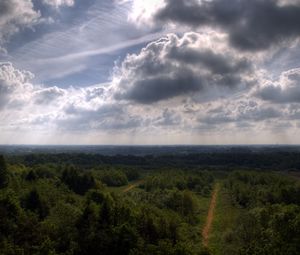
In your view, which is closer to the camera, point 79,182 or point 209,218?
point 209,218

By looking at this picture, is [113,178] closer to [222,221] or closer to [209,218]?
[209,218]

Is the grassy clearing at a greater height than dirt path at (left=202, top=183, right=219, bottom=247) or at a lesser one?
greater

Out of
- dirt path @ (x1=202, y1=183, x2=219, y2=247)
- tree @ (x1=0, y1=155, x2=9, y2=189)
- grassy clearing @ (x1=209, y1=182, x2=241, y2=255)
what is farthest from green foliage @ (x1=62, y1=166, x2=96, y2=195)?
grassy clearing @ (x1=209, y1=182, x2=241, y2=255)

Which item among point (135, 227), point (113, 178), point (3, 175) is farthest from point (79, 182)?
point (135, 227)

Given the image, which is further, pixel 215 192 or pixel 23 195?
pixel 215 192

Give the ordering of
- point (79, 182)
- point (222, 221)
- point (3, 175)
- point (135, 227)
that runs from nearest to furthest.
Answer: point (135, 227) → point (222, 221) → point (3, 175) → point (79, 182)

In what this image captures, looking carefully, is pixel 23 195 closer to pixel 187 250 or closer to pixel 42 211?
pixel 42 211

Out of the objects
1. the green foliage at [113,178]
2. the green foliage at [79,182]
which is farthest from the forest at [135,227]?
the green foliage at [113,178]

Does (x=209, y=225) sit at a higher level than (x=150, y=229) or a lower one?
lower

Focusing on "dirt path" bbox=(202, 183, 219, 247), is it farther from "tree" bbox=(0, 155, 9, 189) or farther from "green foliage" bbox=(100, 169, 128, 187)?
"tree" bbox=(0, 155, 9, 189)

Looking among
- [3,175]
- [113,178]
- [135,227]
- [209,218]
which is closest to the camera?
[135,227]

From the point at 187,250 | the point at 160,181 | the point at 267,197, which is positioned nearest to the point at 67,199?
the point at 187,250
